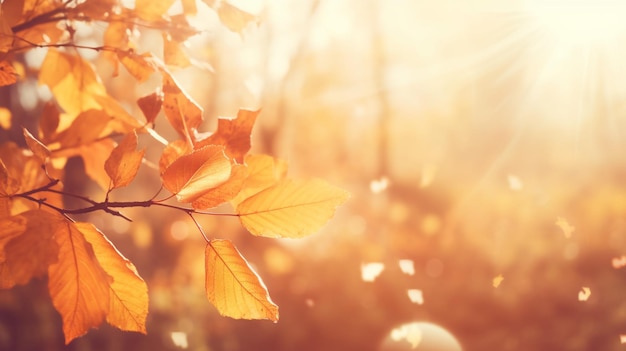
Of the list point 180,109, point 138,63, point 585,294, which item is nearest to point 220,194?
point 180,109

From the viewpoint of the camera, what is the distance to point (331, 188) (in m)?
0.68

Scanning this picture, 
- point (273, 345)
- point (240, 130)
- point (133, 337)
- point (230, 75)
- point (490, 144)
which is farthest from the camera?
point (490, 144)

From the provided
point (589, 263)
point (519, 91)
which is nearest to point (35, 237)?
point (589, 263)

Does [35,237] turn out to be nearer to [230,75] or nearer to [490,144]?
[230,75]

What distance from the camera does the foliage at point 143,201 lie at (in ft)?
1.98

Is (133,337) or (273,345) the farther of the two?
(273,345)

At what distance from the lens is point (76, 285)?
0.65 m

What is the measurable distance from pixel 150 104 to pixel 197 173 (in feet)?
0.75

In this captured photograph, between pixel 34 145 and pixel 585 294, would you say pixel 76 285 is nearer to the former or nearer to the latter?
pixel 34 145

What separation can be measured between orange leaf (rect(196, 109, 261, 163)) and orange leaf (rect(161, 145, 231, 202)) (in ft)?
0.42

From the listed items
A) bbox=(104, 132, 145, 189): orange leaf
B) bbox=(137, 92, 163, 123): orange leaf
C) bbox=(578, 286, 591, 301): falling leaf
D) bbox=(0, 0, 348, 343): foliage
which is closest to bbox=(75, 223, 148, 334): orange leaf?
bbox=(0, 0, 348, 343): foliage

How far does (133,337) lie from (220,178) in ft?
9.83

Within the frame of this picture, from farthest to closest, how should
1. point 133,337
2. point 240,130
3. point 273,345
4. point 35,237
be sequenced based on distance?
point 273,345 < point 133,337 < point 240,130 < point 35,237

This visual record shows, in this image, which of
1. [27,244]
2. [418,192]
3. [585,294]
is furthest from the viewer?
[418,192]
